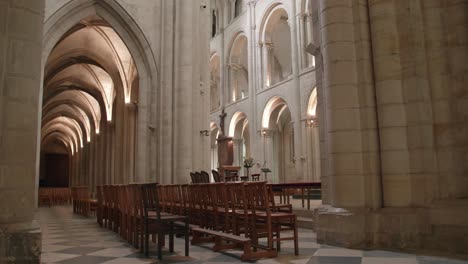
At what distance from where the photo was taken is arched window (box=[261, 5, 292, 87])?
25.8 metres

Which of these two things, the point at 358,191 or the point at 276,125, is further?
the point at 276,125

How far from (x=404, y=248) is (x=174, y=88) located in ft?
33.5

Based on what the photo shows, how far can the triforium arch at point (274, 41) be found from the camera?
1007 inches

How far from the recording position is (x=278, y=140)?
30.2 metres

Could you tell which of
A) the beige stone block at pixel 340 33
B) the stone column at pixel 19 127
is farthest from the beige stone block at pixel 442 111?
the stone column at pixel 19 127

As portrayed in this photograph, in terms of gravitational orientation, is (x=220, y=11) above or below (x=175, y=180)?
above

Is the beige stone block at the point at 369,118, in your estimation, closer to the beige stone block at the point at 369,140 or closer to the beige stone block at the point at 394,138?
the beige stone block at the point at 369,140

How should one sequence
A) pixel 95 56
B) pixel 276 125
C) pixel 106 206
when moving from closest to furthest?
1. pixel 106 206
2. pixel 95 56
3. pixel 276 125

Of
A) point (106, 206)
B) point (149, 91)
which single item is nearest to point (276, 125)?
point (149, 91)

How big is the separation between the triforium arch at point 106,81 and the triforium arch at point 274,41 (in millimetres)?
9146

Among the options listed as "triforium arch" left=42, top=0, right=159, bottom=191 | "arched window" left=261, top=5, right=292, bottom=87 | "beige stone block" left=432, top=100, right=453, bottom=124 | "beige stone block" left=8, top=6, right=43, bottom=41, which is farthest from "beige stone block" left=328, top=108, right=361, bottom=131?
"arched window" left=261, top=5, right=292, bottom=87

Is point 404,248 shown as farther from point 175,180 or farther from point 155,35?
point 155,35

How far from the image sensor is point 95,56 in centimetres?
2102

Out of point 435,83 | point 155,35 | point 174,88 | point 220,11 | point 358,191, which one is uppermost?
point 220,11
